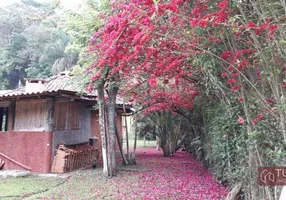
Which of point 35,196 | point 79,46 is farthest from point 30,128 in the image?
point 35,196

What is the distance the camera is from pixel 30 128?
354 inches

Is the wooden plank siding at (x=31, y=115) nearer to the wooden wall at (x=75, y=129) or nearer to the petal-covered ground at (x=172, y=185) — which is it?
the wooden wall at (x=75, y=129)

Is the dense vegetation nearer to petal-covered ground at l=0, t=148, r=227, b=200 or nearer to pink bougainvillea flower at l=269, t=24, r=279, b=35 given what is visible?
pink bougainvillea flower at l=269, t=24, r=279, b=35

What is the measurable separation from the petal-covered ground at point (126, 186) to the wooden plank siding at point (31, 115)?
1916mm

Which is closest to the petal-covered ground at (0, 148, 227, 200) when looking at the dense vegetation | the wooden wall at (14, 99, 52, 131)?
the dense vegetation

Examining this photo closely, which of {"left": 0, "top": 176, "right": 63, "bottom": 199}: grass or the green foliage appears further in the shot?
the green foliage

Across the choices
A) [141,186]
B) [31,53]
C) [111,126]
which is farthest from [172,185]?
[31,53]

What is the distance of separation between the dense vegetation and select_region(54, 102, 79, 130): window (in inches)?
80.9

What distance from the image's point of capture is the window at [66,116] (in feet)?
30.2

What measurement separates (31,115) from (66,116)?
47.4 inches

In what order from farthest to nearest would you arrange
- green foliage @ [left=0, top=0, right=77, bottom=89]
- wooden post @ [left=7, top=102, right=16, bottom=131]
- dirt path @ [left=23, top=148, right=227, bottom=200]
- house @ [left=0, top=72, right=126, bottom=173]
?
green foliage @ [left=0, top=0, right=77, bottom=89]
wooden post @ [left=7, top=102, right=16, bottom=131]
house @ [left=0, top=72, right=126, bottom=173]
dirt path @ [left=23, top=148, right=227, bottom=200]

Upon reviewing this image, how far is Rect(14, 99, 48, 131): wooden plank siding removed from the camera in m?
8.80

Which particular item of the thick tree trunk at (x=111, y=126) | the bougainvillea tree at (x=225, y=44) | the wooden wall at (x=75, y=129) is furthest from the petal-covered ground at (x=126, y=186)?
the bougainvillea tree at (x=225, y=44)

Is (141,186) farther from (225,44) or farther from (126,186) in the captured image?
(225,44)
